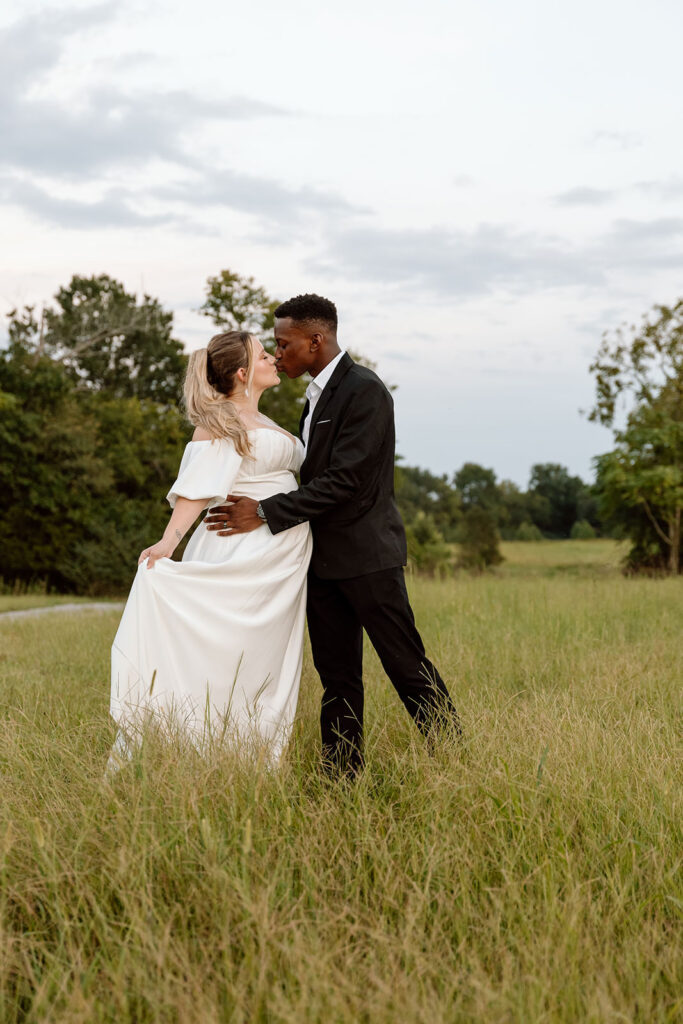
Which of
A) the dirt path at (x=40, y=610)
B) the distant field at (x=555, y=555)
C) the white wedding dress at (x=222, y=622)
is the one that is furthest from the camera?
the distant field at (x=555, y=555)

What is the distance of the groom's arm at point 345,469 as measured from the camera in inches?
150

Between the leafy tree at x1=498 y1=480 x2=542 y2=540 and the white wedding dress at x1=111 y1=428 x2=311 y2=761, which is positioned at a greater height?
the leafy tree at x1=498 y1=480 x2=542 y2=540

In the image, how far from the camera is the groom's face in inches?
161

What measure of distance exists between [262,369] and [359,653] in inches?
57.7

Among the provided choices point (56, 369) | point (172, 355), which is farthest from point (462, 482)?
point (56, 369)

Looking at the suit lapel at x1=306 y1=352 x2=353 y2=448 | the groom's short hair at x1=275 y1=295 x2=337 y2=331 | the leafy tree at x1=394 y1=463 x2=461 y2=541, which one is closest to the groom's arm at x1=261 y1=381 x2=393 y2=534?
the suit lapel at x1=306 y1=352 x2=353 y2=448

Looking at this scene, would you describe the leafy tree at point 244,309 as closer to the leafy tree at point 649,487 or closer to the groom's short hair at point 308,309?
the leafy tree at point 649,487

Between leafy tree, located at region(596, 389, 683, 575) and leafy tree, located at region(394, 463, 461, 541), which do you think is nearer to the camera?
leafy tree, located at region(596, 389, 683, 575)

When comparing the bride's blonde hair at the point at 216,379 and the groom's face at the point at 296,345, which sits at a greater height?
the groom's face at the point at 296,345

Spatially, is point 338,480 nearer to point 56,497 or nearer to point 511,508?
point 56,497

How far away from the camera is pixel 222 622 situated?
12.6ft

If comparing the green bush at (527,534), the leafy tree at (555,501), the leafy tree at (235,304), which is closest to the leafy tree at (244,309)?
the leafy tree at (235,304)

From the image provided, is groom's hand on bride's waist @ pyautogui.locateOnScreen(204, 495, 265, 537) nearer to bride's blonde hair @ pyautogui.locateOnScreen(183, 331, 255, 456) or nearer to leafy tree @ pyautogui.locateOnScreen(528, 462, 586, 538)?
bride's blonde hair @ pyautogui.locateOnScreen(183, 331, 255, 456)

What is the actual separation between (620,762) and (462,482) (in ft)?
268
